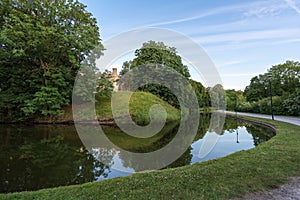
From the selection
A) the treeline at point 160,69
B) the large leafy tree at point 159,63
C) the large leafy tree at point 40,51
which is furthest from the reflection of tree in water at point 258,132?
the large leafy tree at point 40,51

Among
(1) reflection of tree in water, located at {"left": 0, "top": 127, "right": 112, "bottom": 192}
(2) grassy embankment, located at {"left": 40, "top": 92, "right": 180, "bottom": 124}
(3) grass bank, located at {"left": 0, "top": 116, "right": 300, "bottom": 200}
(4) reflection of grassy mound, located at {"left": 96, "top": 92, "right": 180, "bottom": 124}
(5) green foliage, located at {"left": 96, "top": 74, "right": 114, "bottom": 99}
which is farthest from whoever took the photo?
(5) green foliage, located at {"left": 96, "top": 74, "right": 114, "bottom": 99}

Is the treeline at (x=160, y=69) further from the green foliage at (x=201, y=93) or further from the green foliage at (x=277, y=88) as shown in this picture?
the green foliage at (x=277, y=88)

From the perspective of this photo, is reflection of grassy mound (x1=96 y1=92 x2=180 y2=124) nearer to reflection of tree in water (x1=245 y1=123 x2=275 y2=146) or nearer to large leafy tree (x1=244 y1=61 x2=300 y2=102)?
reflection of tree in water (x1=245 y1=123 x2=275 y2=146)

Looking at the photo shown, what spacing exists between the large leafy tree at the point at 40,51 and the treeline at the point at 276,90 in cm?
2189

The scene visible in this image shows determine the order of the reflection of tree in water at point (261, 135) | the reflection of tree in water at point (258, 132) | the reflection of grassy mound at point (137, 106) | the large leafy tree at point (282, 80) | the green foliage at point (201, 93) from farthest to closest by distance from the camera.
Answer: the large leafy tree at point (282, 80), the green foliage at point (201, 93), the reflection of grassy mound at point (137, 106), the reflection of tree in water at point (258, 132), the reflection of tree in water at point (261, 135)

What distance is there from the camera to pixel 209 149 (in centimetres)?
790

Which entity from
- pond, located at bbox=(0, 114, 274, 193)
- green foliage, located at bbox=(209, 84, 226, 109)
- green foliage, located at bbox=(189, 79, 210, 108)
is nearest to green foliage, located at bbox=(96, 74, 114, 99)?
pond, located at bbox=(0, 114, 274, 193)

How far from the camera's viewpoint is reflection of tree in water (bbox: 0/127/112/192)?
176 inches

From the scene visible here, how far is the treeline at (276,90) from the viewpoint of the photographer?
71.5ft

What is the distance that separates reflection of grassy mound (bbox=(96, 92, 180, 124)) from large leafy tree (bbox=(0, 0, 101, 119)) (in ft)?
11.3

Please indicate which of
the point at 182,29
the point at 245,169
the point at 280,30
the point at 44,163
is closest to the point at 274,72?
the point at 280,30

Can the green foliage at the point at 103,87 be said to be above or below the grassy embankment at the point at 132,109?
above

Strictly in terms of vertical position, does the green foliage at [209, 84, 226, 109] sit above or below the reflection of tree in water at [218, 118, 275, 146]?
above

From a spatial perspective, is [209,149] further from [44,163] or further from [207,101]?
[207,101]
